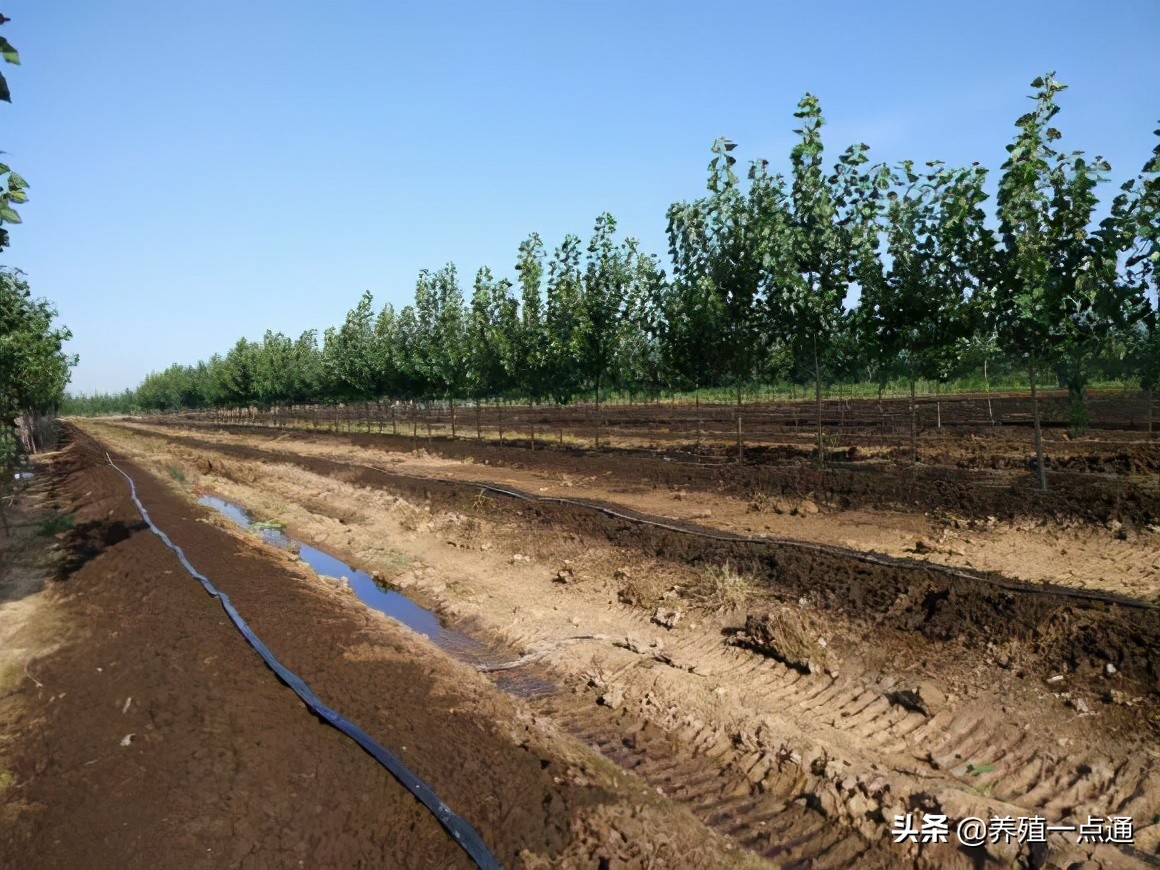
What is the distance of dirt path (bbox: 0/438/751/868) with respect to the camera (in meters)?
4.59

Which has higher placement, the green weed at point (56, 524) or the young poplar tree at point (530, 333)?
the young poplar tree at point (530, 333)

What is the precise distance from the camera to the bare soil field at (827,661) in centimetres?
497

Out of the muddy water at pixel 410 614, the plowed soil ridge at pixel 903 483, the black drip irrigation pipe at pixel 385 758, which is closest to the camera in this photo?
the black drip irrigation pipe at pixel 385 758

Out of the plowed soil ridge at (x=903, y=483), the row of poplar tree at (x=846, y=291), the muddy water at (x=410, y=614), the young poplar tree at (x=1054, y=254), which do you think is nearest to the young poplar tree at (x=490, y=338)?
the row of poplar tree at (x=846, y=291)

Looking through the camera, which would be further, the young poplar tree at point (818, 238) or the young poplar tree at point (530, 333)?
the young poplar tree at point (530, 333)

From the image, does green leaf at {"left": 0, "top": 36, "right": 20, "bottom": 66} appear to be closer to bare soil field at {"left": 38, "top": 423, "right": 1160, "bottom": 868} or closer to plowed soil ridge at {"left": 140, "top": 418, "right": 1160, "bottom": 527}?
bare soil field at {"left": 38, "top": 423, "right": 1160, "bottom": 868}

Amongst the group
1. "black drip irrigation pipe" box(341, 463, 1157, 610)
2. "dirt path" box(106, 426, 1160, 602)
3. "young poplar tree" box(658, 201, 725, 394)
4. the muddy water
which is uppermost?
"young poplar tree" box(658, 201, 725, 394)

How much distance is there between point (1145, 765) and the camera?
16.5 ft

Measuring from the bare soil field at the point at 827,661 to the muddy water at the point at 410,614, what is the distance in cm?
22

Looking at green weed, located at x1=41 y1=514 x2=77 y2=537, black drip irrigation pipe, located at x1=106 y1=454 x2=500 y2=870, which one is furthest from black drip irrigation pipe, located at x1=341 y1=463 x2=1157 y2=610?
green weed, located at x1=41 y1=514 x2=77 y2=537

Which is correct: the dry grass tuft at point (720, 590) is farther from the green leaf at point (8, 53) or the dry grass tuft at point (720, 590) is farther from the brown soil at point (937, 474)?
the green leaf at point (8, 53)

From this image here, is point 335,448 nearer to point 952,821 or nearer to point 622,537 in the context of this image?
point 622,537

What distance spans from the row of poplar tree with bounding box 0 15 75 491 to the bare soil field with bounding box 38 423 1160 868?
504cm

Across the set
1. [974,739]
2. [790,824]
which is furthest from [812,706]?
[790,824]
